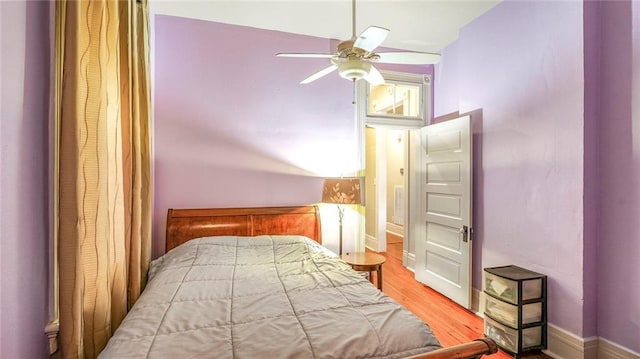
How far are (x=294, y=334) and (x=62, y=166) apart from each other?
1.21 metres

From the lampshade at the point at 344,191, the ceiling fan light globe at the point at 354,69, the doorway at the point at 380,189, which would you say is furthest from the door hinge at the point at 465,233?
the ceiling fan light globe at the point at 354,69

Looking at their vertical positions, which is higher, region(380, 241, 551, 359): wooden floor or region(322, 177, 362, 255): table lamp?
region(322, 177, 362, 255): table lamp

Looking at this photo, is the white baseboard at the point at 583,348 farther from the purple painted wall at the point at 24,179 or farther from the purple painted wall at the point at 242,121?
the purple painted wall at the point at 24,179

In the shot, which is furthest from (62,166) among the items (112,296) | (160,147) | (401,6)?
(401,6)

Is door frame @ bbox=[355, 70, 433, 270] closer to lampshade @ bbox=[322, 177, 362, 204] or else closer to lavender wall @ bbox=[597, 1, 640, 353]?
lampshade @ bbox=[322, 177, 362, 204]

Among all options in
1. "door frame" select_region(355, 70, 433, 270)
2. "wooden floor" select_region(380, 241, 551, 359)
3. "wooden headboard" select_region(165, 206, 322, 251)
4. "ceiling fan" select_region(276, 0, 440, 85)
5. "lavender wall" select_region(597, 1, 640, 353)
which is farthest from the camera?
"door frame" select_region(355, 70, 433, 270)

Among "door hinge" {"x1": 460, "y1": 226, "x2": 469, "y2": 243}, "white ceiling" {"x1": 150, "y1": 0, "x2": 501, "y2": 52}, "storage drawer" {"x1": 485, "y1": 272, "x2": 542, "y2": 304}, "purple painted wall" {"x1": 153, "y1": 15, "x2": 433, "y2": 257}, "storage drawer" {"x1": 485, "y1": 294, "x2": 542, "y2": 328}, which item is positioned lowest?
"storage drawer" {"x1": 485, "y1": 294, "x2": 542, "y2": 328}

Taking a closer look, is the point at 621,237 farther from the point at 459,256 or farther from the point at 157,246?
the point at 157,246

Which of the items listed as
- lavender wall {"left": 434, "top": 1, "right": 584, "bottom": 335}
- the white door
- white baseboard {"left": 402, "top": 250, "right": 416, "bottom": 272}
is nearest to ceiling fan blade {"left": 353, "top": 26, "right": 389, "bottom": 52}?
lavender wall {"left": 434, "top": 1, "right": 584, "bottom": 335}

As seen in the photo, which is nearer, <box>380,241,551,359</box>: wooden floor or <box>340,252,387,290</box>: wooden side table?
<box>380,241,551,359</box>: wooden floor

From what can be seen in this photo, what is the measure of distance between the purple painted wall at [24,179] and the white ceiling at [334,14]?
1.69 meters

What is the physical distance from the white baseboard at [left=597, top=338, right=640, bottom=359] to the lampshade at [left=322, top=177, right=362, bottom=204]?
6.54 feet

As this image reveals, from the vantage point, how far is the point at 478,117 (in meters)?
3.03

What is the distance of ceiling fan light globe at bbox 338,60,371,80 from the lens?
1802 millimetres
